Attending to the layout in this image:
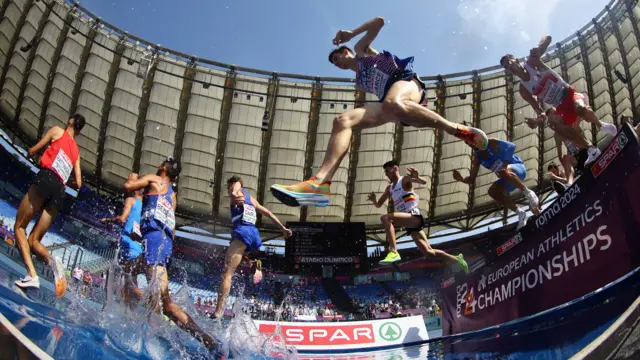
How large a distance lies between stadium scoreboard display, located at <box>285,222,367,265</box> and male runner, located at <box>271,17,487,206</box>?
57.2 ft

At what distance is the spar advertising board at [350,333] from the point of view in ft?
29.9

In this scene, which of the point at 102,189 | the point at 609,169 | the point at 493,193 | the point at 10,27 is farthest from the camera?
the point at 102,189

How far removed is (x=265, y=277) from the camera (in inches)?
958

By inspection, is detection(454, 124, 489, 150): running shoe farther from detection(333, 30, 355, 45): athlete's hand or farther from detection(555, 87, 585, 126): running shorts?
detection(555, 87, 585, 126): running shorts

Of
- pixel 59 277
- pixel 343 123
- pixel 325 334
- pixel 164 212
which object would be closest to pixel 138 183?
pixel 164 212

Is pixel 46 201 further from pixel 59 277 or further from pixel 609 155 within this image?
pixel 609 155

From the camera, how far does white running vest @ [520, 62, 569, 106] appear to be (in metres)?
6.05

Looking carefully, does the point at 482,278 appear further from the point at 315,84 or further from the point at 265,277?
the point at 265,277

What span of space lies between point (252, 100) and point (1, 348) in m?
19.6

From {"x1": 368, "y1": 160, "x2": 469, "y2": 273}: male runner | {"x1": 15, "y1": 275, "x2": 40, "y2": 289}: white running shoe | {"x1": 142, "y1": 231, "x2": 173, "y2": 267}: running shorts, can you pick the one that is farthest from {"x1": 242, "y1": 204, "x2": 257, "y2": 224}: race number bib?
{"x1": 15, "y1": 275, "x2": 40, "y2": 289}: white running shoe

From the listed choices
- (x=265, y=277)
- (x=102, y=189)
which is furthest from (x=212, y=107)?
(x=265, y=277)

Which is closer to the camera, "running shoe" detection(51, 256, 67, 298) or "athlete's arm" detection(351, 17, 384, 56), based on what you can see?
"athlete's arm" detection(351, 17, 384, 56)

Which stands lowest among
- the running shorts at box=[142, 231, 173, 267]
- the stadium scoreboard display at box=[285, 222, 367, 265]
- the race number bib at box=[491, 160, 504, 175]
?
the running shorts at box=[142, 231, 173, 267]

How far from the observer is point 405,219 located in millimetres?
6230
